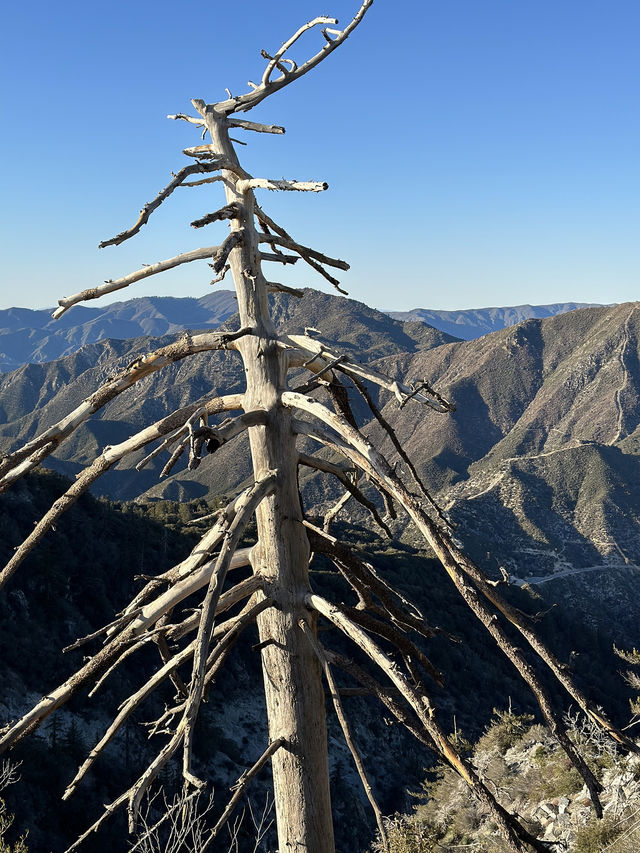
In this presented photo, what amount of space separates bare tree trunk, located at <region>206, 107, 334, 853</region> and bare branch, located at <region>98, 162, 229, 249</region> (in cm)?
29

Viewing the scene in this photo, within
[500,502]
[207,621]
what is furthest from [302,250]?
[500,502]

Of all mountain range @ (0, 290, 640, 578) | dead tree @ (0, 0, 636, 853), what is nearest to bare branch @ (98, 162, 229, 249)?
dead tree @ (0, 0, 636, 853)

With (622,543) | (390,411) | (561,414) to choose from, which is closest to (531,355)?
(561,414)

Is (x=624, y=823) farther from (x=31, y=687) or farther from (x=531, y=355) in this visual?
(x=531, y=355)

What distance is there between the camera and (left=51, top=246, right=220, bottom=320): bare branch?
296 cm

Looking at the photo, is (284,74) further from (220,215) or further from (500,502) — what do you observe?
(500,502)

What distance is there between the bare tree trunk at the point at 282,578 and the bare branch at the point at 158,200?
0.94ft

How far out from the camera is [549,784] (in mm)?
16922

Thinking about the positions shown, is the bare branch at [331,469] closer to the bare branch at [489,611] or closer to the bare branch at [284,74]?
the bare branch at [489,611]

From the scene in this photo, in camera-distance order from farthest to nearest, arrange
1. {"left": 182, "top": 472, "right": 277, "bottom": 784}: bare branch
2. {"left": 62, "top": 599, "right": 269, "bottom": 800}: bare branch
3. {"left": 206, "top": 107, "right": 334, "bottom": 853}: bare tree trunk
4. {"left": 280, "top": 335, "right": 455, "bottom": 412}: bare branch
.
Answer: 1. {"left": 206, "top": 107, "right": 334, "bottom": 853}: bare tree trunk
2. {"left": 62, "top": 599, "right": 269, "bottom": 800}: bare branch
3. {"left": 280, "top": 335, "right": 455, "bottom": 412}: bare branch
4. {"left": 182, "top": 472, "right": 277, "bottom": 784}: bare branch

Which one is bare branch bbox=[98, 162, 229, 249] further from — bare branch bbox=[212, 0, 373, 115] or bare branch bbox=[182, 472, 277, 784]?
bare branch bbox=[182, 472, 277, 784]

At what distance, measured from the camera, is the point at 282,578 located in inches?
123

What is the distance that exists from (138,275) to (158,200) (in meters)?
0.52

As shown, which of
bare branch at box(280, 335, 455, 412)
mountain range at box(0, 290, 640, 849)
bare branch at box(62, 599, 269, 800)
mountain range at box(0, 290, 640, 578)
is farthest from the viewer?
mountain range at box(0, 290, 640, 578)
